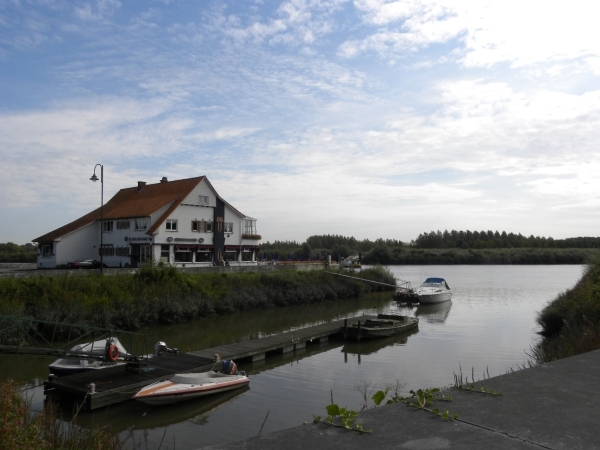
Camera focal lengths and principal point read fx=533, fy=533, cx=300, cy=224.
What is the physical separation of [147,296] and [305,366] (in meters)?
13.4

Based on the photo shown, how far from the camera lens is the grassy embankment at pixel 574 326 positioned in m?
11.6

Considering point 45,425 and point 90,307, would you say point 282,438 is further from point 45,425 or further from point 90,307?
point 90,307

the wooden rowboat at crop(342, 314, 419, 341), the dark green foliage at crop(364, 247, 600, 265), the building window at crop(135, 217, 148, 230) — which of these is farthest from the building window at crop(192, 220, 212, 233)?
the dark green foliage at crop(364, 247, 600, 265)

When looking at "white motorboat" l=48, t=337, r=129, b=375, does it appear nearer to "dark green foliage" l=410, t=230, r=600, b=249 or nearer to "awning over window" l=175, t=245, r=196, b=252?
"awning over window" l=175, t=245, r=196, b=252

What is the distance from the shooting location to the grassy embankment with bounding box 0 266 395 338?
25703mm

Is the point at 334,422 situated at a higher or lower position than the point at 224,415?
higher

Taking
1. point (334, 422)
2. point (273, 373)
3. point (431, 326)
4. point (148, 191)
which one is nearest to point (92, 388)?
point (273, 373)

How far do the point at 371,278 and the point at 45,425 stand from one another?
2013 inches

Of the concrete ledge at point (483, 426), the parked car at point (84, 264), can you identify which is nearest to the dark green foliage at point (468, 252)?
the parked car at point (84, 264)

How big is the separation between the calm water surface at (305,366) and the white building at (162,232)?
44.5ft

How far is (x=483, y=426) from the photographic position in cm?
396

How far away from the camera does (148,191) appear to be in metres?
55.7

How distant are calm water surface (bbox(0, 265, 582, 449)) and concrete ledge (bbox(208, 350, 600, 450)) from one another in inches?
263

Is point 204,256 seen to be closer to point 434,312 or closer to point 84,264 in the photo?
point 84,264
